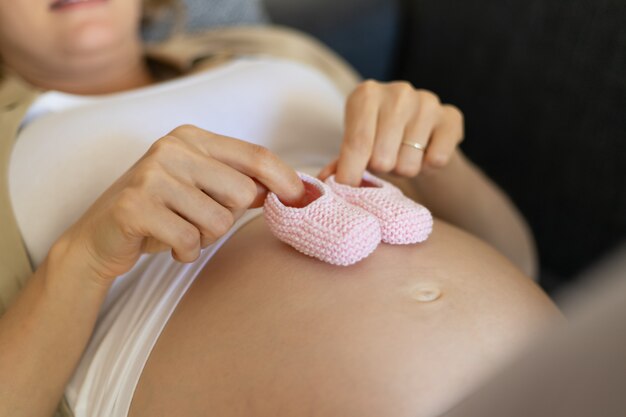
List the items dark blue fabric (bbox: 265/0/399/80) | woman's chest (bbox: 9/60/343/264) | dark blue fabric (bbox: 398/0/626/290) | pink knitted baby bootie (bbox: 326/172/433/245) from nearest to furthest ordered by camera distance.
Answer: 1. pink knitted baby bootie (bbox: 326/172/433/245)
2. woman's chest (bbox: 9/60/343/264)
3. dark blue fabric (bbox: 398/0/626/290)
4. dark blue fabric (bbox: 265/0/399/80)

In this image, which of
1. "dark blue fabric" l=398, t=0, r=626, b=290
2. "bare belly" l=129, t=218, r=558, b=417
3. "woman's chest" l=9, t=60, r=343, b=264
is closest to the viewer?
"bare belly" l=129, t=218, r=558, b=417

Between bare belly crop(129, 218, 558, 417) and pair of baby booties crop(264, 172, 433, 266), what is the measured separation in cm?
2

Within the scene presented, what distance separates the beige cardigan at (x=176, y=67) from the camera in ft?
2.50

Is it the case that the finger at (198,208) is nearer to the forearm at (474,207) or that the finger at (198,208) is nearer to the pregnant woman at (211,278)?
Answer: the pregnant woman at (211,278)

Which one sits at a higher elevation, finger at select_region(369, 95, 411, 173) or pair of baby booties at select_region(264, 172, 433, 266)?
finger at select_region(369, 95, 411, 173)

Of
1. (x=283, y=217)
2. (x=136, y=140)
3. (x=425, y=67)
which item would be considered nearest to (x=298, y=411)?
Answer: (x=283, y=217)

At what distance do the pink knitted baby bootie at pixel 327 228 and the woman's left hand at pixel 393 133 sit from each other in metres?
0.10

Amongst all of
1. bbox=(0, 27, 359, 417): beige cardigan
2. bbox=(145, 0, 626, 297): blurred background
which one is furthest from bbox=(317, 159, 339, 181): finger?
bbox=(145, 0, 626, 297): blurred background

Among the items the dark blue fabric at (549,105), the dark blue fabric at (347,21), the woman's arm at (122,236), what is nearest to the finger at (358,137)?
the woman's arm at (122,236)

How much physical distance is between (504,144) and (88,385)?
3.02ft

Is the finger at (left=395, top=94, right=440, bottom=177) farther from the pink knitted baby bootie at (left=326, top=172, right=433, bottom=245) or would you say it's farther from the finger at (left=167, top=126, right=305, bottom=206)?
the finger at (left=167, top=126, right=305, bottom=206)

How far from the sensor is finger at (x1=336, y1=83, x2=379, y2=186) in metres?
0.76

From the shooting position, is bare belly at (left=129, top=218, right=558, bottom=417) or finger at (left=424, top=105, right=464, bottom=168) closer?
bare belly at (left=129, top=218, right=558, bottom=417)

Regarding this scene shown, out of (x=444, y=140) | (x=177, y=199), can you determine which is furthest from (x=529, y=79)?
(x=177, y=199)
